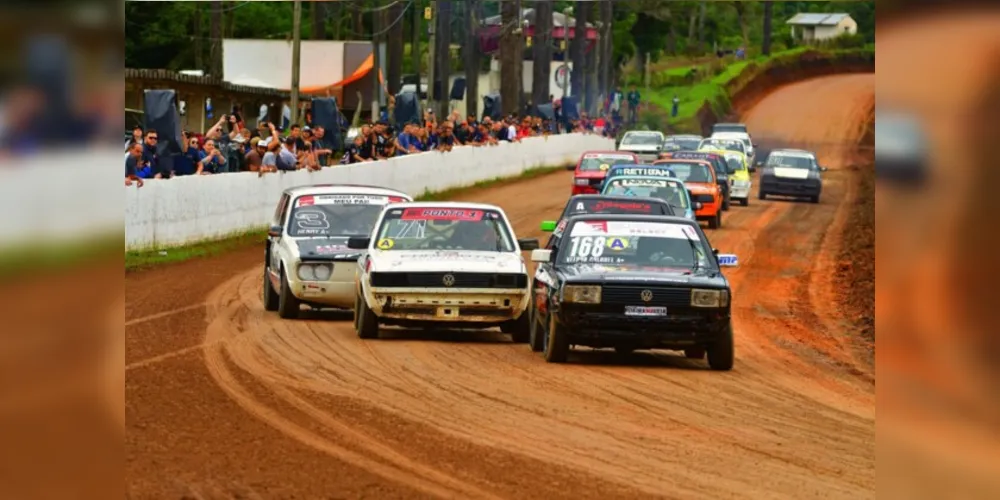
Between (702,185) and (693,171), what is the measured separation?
67cm

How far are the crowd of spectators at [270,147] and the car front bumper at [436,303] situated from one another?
5.31 metres

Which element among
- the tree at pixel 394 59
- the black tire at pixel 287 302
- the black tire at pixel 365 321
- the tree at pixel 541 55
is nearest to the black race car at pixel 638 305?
the black tire at pixel 365 321

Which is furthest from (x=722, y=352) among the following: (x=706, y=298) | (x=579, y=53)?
(x=579, y=53)

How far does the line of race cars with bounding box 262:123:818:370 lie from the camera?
14734mm

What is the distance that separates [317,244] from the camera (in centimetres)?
1867

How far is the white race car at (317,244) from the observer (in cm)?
1827

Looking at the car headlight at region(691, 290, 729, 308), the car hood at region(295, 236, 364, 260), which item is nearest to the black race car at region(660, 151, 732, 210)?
the car hood at region(295, 236, 364, 260)

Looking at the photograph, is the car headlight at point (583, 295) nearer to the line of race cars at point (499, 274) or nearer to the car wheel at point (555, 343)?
the line of race cars at point (499, 274)

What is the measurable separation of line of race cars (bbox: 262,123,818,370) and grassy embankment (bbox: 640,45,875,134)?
229 feet

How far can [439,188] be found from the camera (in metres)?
41.6
